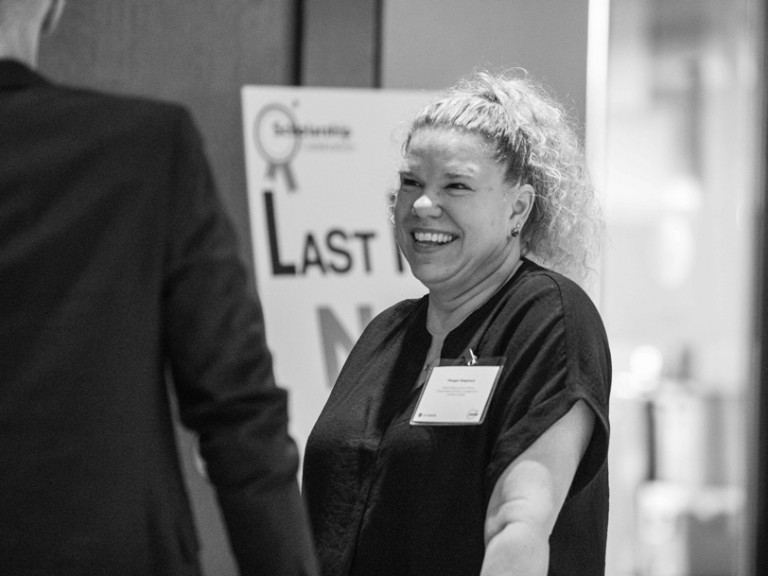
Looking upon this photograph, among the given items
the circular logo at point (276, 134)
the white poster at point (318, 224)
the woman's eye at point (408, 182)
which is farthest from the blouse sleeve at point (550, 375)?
the circular logo at point (276, 134)

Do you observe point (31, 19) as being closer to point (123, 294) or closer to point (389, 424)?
point (123, 294)

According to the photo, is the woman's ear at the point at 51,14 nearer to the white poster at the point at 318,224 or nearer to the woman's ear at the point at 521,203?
the woman's ear at the point at 521,203

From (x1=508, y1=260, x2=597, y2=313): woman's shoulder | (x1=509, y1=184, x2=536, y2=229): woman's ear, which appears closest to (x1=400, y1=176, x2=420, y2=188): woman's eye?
(x1=509, y1=184, x2=536, y2=229): woman's ear

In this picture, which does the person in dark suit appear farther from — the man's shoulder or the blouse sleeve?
the blouse sleeve

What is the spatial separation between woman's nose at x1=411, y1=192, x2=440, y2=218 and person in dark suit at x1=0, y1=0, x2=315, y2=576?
92 cm

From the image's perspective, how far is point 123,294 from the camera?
1.03 meters

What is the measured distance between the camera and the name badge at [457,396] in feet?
5.62

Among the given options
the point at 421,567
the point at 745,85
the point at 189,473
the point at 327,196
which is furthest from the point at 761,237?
the point at 745,85

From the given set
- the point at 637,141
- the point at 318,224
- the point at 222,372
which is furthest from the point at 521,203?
the point at 637,141

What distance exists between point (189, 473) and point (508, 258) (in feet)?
5.76

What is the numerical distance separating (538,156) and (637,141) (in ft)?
15.0

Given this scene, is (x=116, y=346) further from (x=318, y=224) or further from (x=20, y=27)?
(x=318, y=224)

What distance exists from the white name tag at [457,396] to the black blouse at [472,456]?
0.01m

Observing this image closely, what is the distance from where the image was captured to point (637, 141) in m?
6.36
